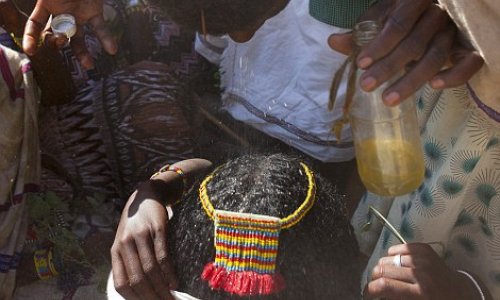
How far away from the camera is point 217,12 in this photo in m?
1.99

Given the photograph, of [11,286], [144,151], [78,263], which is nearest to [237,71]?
[144,151]

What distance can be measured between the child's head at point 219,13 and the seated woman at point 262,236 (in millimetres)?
498

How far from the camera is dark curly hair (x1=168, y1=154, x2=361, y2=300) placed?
5.20ft

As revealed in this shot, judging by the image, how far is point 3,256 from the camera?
8.60 feet

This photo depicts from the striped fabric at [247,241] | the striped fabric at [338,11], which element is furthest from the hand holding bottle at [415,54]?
the striped fabric at [338,11]

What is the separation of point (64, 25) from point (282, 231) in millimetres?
1235

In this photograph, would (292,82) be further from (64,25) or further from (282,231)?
(282,231)

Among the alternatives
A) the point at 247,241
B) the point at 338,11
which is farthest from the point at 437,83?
the point at 338,11

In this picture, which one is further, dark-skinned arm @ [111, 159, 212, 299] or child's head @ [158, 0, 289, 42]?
child's head @ [158, 0, 289, 42]

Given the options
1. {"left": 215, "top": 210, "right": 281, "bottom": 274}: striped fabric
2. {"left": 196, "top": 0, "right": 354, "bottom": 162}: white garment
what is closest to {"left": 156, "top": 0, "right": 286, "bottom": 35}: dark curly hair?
{"left": 196, "top": 0, "right": 354, "bottom": 162}: white garment

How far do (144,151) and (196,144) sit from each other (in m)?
0.22

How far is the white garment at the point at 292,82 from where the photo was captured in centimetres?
246

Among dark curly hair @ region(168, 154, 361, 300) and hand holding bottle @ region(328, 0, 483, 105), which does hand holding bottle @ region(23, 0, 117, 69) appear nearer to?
dark curly hair @ region(168, 154, 361, 300)

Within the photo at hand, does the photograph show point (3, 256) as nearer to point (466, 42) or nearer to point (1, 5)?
point (1, 5)
